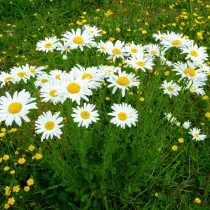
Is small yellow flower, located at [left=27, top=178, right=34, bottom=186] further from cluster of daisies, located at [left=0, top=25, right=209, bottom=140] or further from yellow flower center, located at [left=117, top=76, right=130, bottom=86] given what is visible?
yellow flower center, located at [left=117, top=76, right=130, bottom=86]

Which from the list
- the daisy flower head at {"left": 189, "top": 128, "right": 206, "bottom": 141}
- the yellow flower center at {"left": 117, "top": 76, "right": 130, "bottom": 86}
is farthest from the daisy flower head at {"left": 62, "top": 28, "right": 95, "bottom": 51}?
the daisy flower head at {"left": 189, "top": 128, "right": 206, "bottom": 141}

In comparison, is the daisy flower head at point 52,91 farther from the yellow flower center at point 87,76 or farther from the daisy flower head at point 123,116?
the daisy flower head at point 123,116

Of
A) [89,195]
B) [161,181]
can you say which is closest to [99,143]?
[89,195]

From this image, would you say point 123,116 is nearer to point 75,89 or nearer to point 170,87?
point 75,89

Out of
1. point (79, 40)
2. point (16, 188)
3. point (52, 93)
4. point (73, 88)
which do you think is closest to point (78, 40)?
point (79, 40)

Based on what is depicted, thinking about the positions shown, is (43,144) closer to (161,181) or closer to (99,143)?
(99,143)

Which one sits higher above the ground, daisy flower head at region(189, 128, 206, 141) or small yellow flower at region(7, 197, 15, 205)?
daisy flower head at region(189, 128, 206, 141)
